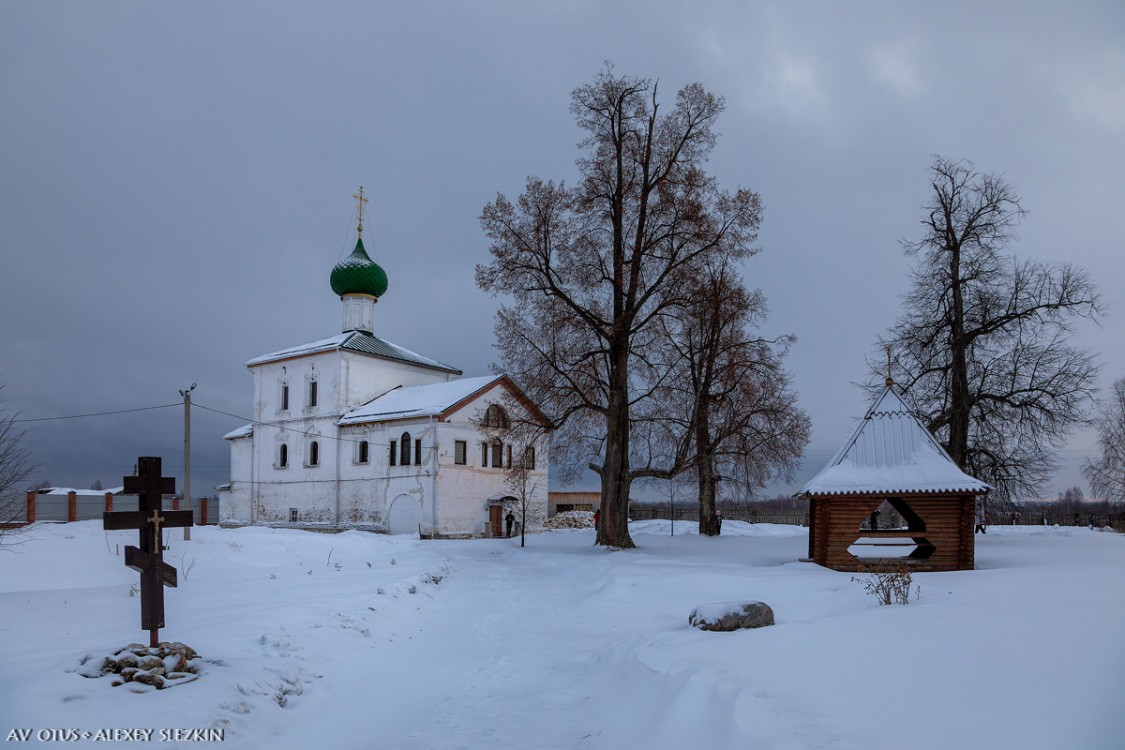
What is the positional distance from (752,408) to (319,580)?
15327 mm

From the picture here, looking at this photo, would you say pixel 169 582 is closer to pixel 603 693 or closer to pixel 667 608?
pixel 603 693

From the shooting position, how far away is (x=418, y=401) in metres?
37.1

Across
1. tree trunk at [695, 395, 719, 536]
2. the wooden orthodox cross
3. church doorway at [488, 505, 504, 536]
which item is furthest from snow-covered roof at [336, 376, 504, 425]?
the wooden orthodox cross

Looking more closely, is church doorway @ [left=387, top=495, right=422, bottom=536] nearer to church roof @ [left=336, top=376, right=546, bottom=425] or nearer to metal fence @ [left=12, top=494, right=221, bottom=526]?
church roof @ [left=336, top=376, right=546, bottom=425]

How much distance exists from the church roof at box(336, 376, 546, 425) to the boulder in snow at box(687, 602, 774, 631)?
24.8 meters

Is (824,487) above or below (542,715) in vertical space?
above

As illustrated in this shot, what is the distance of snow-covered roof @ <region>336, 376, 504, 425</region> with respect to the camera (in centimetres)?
3509

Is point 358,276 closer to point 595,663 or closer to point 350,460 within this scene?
point 350,460

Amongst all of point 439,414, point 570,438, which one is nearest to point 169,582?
point 570,438

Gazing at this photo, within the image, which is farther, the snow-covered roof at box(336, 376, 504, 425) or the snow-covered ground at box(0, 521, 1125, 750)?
the snow-covered roof at box(336, 376, 504, 425)

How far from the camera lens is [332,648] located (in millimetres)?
9102

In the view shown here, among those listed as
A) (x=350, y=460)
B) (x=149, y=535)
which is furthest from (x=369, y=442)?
(x=149, y=535)

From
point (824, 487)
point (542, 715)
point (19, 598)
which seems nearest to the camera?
point (542, 715)

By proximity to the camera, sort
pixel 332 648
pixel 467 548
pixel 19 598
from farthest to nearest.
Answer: pixel 467 548, pixel 19 598, pixel 332 648
